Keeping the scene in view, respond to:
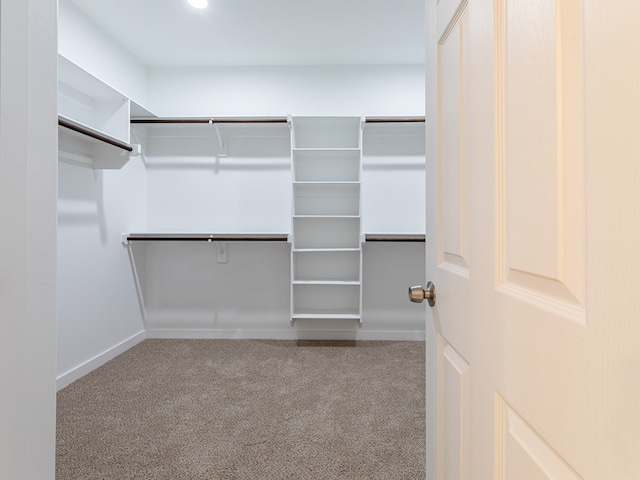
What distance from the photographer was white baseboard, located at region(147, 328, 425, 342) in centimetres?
325

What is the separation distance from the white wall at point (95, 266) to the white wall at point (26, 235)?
1.66 metres

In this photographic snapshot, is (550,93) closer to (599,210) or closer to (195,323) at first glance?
(599,210)

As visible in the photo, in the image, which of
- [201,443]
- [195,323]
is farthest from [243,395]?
[195,323]

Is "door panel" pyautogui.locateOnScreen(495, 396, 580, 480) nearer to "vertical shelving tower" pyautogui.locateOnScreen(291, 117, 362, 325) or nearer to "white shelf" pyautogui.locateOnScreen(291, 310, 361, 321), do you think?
"white shelf" pyautogui.locateOnScreen(291, 310, 361, 321)

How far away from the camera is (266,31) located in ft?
8.78

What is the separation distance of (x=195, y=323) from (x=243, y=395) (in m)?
1.36

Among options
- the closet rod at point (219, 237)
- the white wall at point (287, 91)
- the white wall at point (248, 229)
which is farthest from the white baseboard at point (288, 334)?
the white wall at point (287, 91)

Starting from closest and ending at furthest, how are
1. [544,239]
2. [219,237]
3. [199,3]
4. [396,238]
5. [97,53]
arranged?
1. [544,239]
2. [199,3]
3. [97,53]
4. [396,238]
5. [219,237]

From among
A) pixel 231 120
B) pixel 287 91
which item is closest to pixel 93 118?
pixel 231 120

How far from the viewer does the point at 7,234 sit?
31.1 inches

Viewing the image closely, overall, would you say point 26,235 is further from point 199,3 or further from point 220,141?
point 220,141

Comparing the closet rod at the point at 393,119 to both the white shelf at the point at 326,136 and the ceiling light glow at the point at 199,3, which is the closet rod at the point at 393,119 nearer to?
the white shelf at the point at 326,136

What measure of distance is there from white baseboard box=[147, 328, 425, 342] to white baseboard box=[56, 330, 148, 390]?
21 centimetres

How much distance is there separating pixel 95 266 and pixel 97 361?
0.69 metres
